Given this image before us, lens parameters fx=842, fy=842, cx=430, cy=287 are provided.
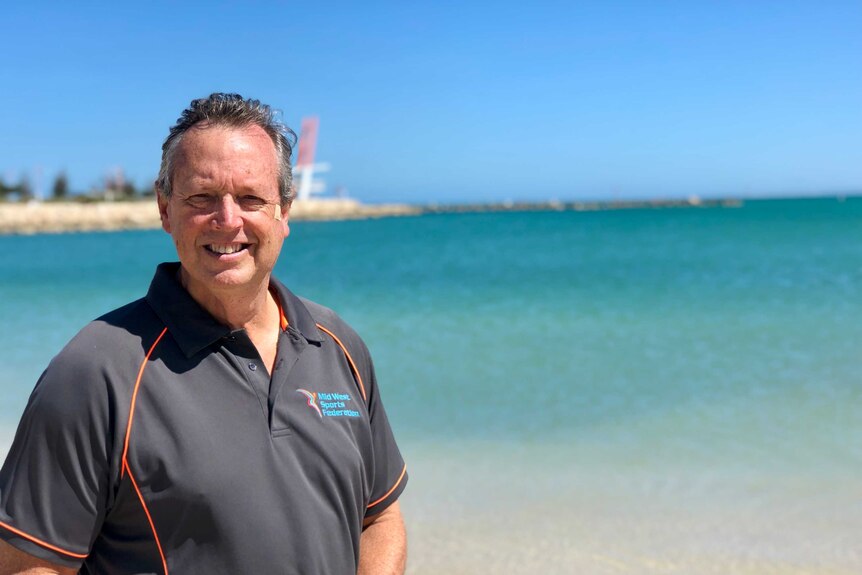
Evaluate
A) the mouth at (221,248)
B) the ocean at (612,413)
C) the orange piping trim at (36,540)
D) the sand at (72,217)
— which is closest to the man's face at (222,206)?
the mouth at (221,248)

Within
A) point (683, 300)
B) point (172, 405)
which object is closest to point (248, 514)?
point (172, 405)

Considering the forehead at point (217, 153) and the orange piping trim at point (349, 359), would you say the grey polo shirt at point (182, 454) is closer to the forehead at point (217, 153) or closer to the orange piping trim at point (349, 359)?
the orange piping trim at point (349, 359)

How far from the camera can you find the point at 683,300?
1426 cm

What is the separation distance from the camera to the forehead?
4.54ft

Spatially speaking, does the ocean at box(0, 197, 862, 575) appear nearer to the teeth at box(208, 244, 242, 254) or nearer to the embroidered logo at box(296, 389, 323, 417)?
the embroidered logo at box(296, 389, 323, 417)

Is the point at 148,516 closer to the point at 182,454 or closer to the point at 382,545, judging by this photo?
the point at 182,454

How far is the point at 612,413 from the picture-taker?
261 inches

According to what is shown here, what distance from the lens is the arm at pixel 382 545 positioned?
1.59m

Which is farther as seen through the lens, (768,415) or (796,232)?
(796,232)

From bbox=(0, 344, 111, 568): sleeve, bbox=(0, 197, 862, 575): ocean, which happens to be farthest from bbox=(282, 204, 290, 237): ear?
bbox=(0, 197, 862, 575): ocean

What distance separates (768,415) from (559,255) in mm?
22375

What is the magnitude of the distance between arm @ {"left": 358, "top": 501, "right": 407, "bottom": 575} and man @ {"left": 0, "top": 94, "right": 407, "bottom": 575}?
1cm

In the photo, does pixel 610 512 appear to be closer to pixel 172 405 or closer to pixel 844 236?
pixel 172 405

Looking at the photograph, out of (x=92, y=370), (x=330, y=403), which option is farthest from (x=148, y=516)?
(x=330, y=403)
